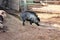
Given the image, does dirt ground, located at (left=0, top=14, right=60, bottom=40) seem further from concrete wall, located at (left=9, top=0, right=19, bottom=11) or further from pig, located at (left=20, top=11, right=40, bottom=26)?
concrete wall, located at (left=9, top=0, right=19, bottom=11)

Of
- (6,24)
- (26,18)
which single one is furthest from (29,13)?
(6,24)

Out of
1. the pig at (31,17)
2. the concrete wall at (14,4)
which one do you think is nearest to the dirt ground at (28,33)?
the pig at (31,17)

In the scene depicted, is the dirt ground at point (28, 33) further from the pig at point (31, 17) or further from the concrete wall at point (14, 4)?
the concrete wall at point (14, 4)

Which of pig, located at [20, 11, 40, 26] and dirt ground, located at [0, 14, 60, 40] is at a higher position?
pig, located at [20, 11, 40, 26]

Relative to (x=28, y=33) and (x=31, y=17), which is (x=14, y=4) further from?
(x=28, y=33)

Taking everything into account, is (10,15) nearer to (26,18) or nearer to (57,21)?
(26,18)

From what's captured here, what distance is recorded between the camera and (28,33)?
6.75 m

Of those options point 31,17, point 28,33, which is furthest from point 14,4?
point 28,33

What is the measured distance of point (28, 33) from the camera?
22.2 feet

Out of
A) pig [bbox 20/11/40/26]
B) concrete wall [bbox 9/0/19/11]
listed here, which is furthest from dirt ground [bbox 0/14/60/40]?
concrete wall [bbox 9/0/19/11]

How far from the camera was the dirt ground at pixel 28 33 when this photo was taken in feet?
20.6

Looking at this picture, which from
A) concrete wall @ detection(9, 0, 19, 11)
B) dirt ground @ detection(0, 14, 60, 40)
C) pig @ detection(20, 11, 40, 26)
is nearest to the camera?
dirt ground @ detection(0, 14, 60, 40)

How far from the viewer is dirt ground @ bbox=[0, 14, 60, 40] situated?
627 cm

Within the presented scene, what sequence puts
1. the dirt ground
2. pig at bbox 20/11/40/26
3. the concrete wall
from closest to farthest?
1. the dirt ground
2. pig at bbox 20/11/40/26
3. the concrete wall
